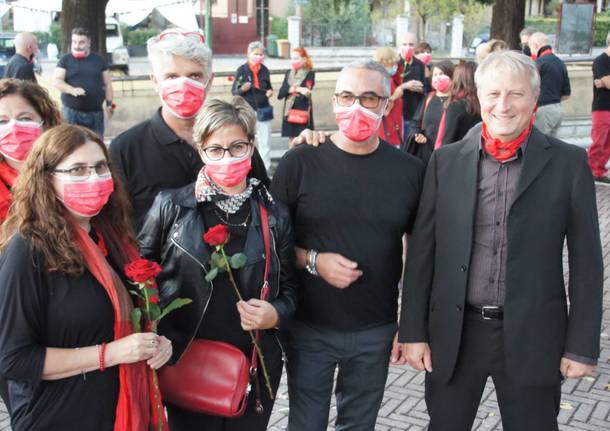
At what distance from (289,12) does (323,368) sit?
1808 inches

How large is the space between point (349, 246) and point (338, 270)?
14cm

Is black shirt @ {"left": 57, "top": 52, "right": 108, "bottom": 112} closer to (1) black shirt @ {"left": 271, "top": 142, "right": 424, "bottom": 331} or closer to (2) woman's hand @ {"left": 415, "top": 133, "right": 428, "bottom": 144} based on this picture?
(2) woman's hand @ {"left": 415, "top": 133, "right": 428, "bottom": 144}

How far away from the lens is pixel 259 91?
37.4 ft

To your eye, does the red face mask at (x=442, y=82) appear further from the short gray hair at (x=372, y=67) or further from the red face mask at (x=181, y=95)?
the red face mask at (x=181, y=95)

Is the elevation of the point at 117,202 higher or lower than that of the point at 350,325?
higher

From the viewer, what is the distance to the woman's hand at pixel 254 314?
2928mm

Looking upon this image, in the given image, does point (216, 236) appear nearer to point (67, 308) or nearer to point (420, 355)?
point (67, 308)

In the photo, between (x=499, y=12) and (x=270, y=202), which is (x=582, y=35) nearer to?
(x=499, y=12)

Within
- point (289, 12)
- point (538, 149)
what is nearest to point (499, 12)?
point (538, 149)

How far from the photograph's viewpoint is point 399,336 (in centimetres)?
333

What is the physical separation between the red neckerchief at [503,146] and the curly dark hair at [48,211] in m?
1.56

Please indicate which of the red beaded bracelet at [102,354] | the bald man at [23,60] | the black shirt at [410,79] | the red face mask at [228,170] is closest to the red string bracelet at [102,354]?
the red beaded bracelet at [102,354]

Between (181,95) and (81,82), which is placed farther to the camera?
(81,82)

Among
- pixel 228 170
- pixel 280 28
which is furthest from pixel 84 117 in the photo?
pixel 280 28
